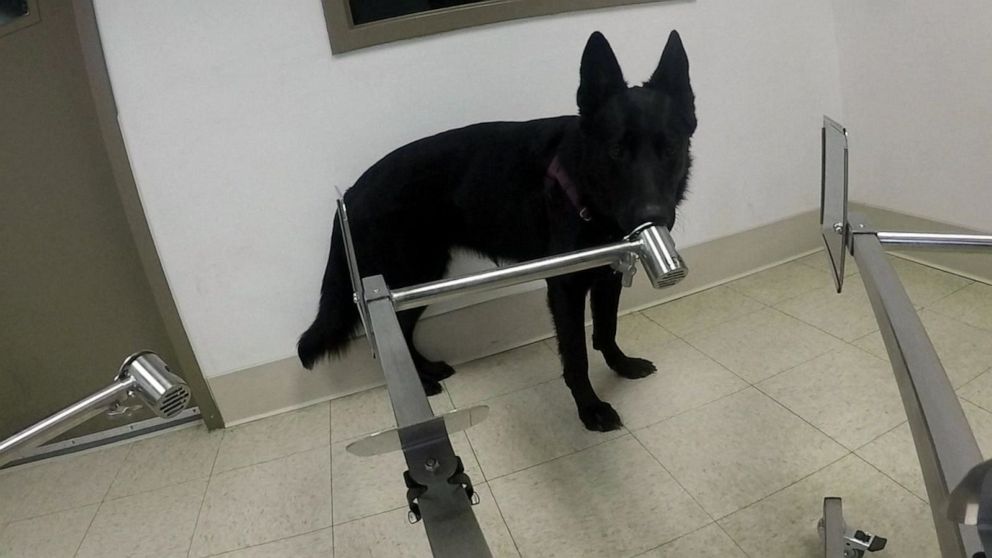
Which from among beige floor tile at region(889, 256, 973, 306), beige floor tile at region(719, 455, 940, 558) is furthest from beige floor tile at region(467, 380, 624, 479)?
beige floor tile at region(889, 256, 973, 306)

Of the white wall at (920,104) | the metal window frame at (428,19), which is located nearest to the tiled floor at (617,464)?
→ the white wall at (920,104)

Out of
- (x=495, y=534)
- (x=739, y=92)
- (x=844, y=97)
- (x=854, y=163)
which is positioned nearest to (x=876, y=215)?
(x=854, y=163)

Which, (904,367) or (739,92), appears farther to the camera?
(739,92)

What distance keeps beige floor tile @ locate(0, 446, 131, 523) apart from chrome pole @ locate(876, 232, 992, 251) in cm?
172

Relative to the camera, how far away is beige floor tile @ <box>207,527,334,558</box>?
1076 mm

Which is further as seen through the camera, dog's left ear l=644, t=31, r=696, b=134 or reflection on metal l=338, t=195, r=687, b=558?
dog's left ear l=644, t=31, r=696, b=134

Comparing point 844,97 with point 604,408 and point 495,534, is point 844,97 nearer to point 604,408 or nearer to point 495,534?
point 604,408

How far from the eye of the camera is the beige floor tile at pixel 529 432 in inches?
48.6

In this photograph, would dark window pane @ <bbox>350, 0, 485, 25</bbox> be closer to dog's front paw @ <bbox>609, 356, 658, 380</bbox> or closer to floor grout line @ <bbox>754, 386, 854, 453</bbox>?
dog's front paw @ <bbox>609, 356, 658, 380</bbox>

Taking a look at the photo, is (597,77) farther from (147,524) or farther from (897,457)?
(147,524)

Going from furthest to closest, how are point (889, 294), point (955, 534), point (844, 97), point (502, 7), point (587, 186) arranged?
point (844, 97) < point (502, 7) < point (587, 186) < point (889, 294) < point (955, 534)

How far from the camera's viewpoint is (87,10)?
1.19 metres

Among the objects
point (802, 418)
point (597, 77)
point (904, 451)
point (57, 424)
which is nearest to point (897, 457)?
point (904, 451)

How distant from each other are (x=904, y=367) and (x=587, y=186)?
84 centimetres
